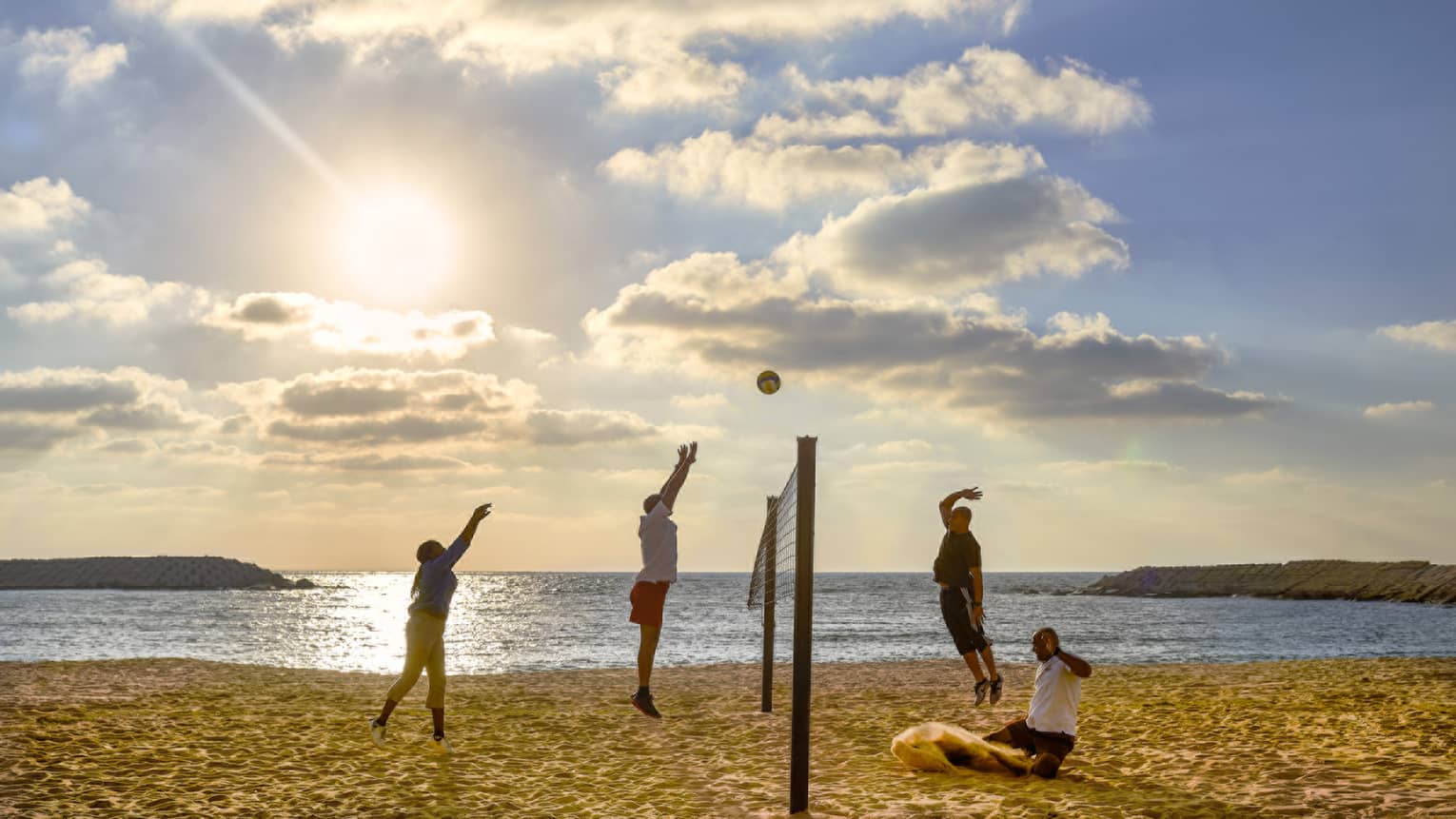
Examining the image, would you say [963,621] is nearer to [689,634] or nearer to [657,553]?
[657,553]

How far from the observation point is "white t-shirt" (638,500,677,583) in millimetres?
8688

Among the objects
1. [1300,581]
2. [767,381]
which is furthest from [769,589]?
[1300,581]

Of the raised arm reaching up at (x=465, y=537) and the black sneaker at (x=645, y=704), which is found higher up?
the raised arm reaching up at (x=465, y=537)

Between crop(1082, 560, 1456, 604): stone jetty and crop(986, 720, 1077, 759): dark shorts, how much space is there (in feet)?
247

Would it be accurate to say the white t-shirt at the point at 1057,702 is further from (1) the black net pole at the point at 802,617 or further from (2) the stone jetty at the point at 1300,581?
(2) the stone jetty at the point at 1300,581

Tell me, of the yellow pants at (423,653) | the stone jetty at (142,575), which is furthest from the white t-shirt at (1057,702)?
the stone jetty at (142,575)

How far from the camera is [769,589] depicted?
950cm

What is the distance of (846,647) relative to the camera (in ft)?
101

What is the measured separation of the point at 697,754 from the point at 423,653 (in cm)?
232

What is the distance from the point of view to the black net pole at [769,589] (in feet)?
30.9

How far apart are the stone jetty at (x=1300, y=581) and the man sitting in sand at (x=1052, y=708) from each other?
75411 mm

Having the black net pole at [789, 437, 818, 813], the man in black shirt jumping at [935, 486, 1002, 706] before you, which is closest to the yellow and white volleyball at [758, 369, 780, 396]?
the black net pole at [789, 437, 818, 813]

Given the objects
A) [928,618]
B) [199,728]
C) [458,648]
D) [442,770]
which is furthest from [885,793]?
[928,618]

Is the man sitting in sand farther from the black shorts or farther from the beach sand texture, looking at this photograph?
the black shorts
